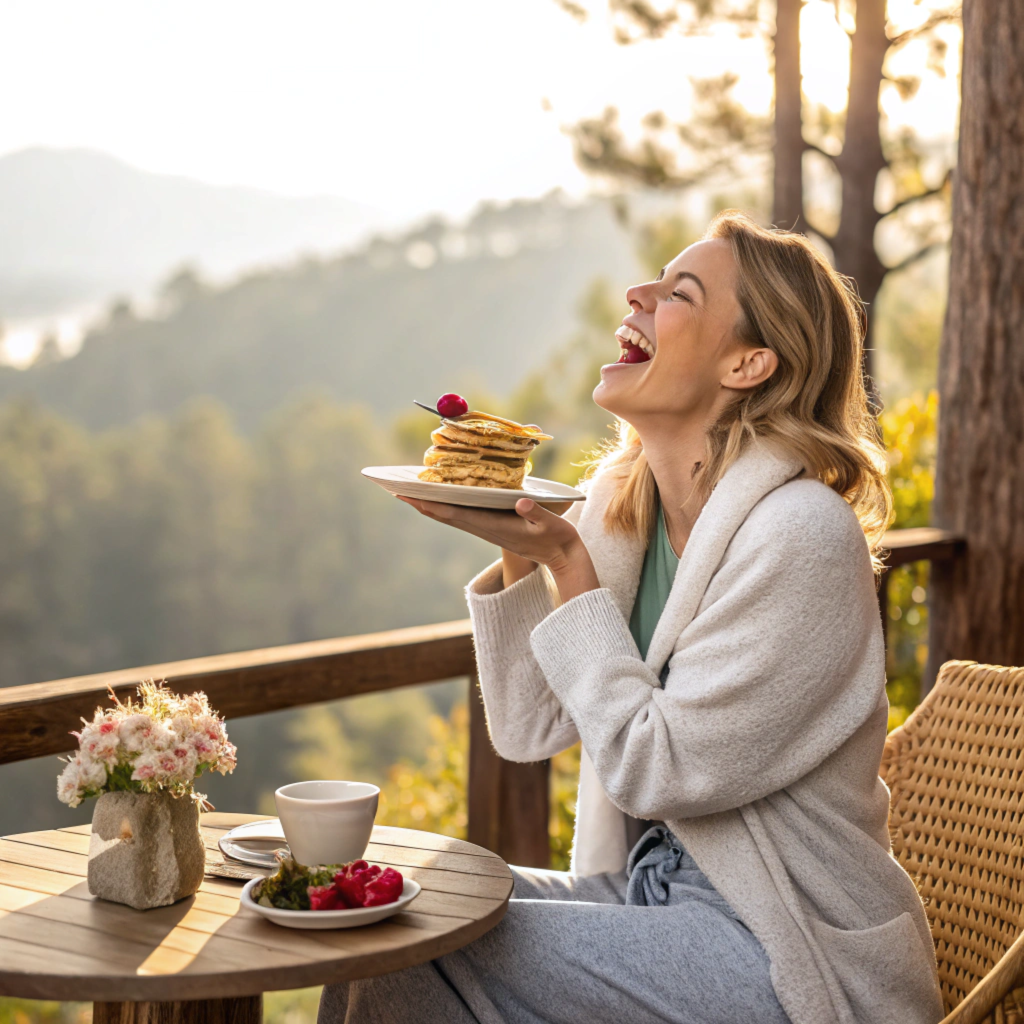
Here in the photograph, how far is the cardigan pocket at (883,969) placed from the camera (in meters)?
1.45

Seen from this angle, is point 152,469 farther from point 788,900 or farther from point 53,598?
point 788,900

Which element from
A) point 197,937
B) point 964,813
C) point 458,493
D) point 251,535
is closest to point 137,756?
point 197,937

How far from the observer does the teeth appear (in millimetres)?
1756

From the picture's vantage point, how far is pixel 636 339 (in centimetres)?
176

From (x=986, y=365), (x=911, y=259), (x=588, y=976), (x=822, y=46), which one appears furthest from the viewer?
(x=911, y=259)

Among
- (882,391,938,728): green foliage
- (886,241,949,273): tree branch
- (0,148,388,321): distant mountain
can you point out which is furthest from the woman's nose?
(0,148,388,321): distant mountain

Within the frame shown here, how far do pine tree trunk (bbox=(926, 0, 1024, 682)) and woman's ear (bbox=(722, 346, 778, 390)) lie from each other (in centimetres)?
166

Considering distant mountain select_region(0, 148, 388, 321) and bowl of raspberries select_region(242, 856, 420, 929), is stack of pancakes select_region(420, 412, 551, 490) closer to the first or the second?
bowl of raspberries select_region(242, 856, 420, 929)

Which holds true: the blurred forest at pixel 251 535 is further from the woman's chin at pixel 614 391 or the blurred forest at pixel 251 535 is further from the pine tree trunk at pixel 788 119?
the woman's chin at pixel 614 391

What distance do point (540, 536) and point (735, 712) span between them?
34cm

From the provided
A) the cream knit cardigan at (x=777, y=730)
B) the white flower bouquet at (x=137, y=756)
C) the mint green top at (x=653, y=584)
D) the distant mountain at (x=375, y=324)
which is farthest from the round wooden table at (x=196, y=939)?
the distant mountain at (x=375, y=324)

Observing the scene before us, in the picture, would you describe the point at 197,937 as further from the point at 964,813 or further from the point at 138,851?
the point at 964,813

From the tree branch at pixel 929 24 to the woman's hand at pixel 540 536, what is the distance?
395 centimetres

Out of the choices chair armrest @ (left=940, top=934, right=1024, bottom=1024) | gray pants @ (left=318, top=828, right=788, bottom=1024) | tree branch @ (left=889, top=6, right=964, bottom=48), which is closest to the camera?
chair armrest @ (left=940, top=934, right=1024, bottom=1024)
